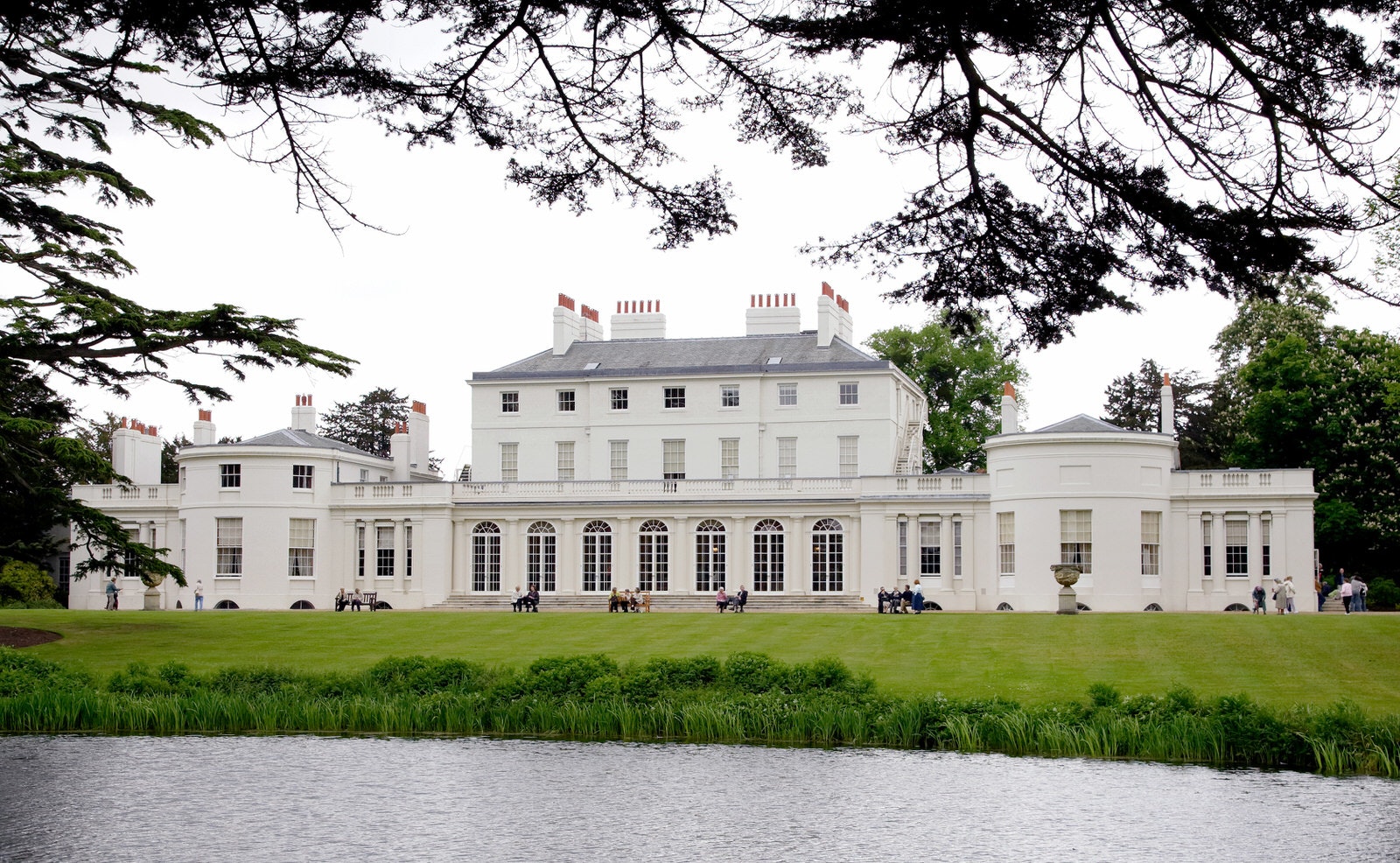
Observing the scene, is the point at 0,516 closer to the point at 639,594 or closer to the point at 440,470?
the point at 639,594

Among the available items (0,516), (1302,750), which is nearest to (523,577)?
(0,516)

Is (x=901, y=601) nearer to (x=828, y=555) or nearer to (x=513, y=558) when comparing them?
(x=828, y=555)

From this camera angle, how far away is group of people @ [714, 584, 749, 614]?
42.6 metres

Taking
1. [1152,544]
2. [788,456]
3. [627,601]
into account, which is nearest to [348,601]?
[627,601]

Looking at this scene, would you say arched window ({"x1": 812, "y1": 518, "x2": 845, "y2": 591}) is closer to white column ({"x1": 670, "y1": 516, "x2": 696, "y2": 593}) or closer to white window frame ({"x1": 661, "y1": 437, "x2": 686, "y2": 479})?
white column ({"x1": 670, "y1": 516, "x2": 696, "y2": 593})

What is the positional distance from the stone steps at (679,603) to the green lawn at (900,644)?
5.02 metres

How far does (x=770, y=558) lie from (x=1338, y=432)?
749 inches

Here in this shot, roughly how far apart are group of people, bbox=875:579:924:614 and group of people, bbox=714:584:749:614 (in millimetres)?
3937

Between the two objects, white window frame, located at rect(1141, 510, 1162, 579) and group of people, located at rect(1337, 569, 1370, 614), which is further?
white window frame, located at rect(1141, 510, 1162, 579)

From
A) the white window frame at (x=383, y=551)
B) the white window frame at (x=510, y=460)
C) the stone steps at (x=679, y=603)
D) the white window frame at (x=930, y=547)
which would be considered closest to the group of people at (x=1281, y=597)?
the white window frame at (x=930, y=547)

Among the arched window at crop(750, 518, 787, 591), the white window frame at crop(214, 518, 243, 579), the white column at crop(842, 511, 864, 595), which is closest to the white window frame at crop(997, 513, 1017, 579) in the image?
the white column at crop(842, 511, 864, 595)

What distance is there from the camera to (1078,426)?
41.8 metres

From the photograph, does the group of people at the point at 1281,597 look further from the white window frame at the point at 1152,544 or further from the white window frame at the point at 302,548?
the white window frame at the point at 302,548

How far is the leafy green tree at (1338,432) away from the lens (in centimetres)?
4703
